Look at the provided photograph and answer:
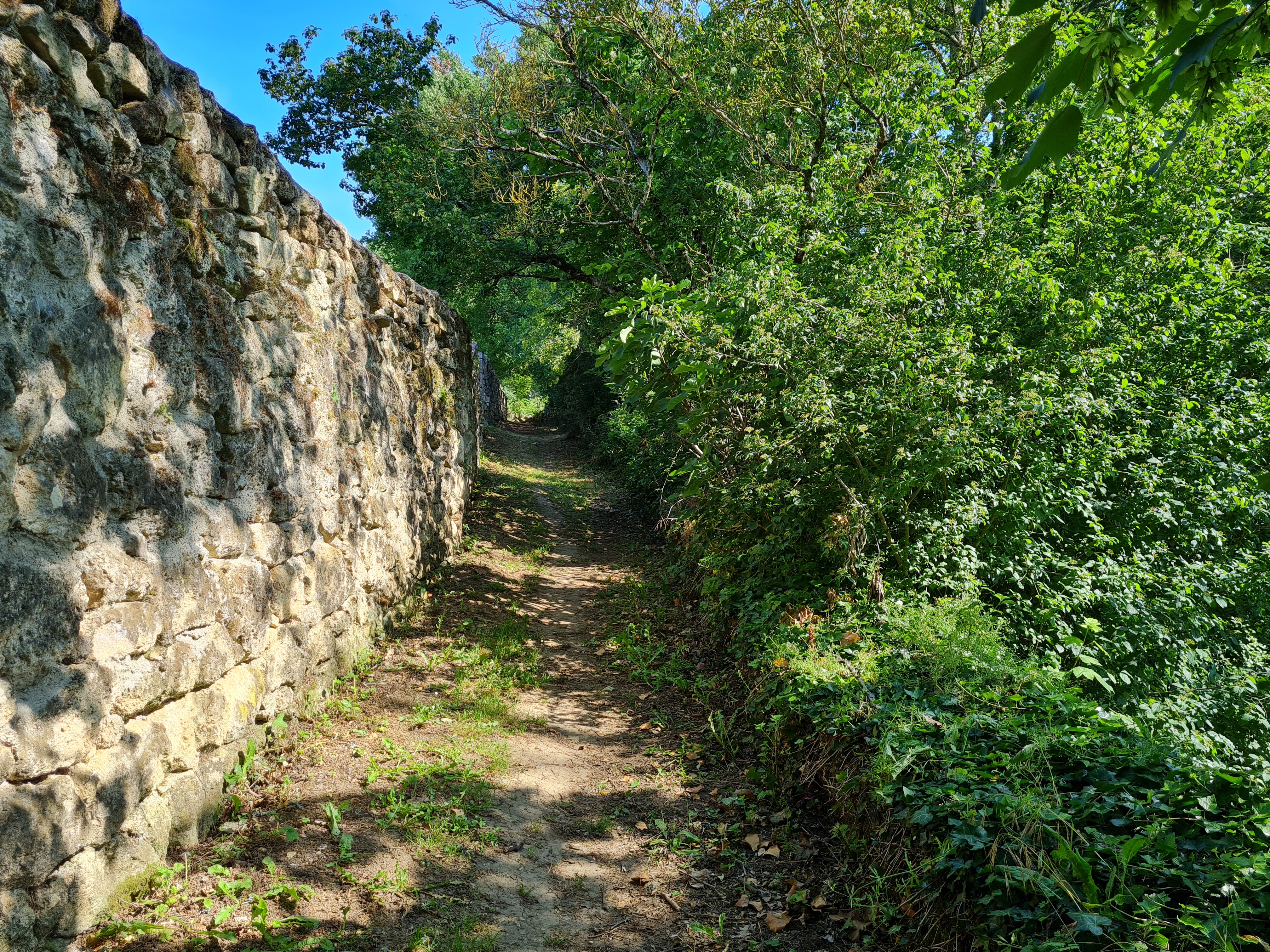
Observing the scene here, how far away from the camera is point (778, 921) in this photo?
3365mm

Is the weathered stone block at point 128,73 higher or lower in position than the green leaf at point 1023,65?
higher

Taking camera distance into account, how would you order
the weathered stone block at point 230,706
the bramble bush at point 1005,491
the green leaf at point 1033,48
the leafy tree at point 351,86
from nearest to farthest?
the green leaf at point 1033,48
the bramble bush at point 1005,491
the weathered stone block at point 230,706
the leafy tree at point 351,86

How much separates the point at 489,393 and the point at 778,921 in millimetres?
23866

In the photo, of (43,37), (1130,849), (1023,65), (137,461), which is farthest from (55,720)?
(1130,849)

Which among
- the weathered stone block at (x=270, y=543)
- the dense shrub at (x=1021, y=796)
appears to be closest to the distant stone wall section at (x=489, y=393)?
the weathered stone block at (x=270, y=543)

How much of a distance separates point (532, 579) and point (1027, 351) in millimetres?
5613

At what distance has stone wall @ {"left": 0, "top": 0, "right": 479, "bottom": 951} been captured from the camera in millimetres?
2596

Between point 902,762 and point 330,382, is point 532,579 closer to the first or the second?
point 330,382

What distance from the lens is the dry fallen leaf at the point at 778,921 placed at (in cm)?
333

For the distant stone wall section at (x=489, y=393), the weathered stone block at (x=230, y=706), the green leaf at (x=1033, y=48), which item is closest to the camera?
the green leaf at (x=1033, y=48)

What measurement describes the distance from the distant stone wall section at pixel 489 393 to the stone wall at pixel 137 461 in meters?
18.0

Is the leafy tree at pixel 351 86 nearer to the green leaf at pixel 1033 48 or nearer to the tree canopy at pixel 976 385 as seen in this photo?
the tree canopy at pixel 976 385

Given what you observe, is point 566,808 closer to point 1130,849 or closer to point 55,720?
point 55,720

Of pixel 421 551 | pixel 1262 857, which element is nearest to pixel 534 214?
pixel 421 551
